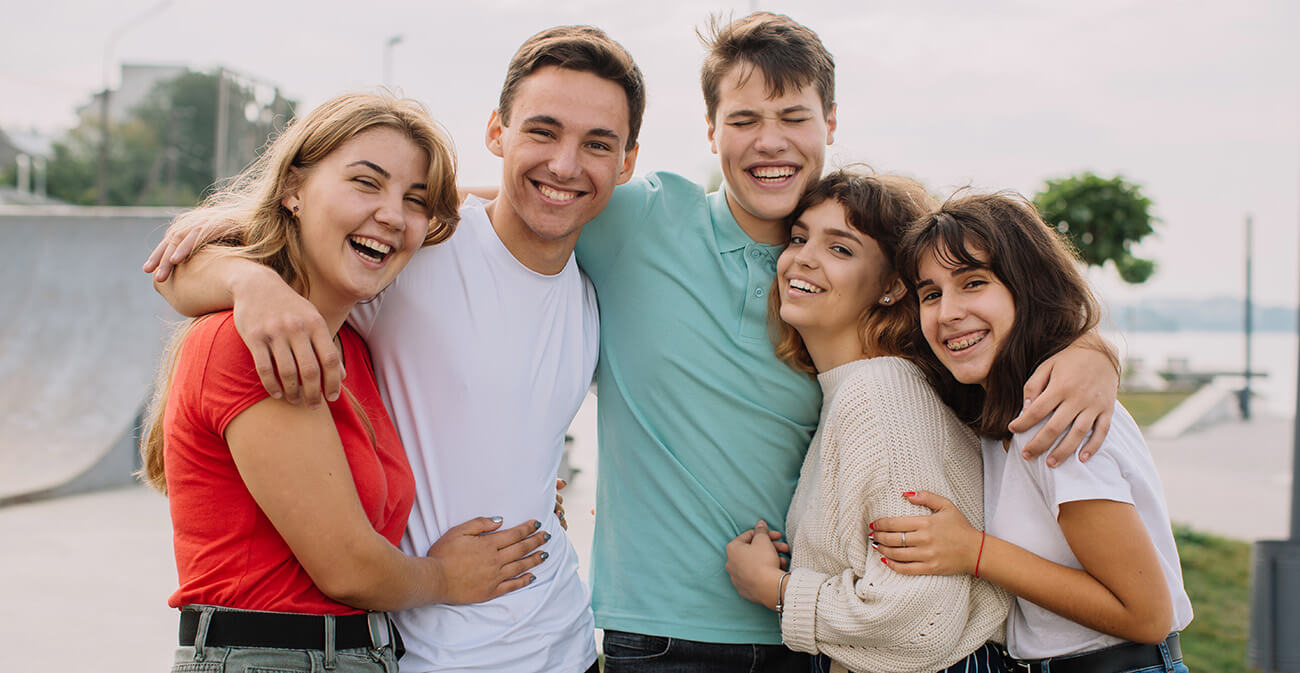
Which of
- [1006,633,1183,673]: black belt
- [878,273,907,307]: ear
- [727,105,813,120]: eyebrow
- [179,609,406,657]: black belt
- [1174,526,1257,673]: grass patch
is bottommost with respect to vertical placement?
[1174,526,1257,673]: grass patch

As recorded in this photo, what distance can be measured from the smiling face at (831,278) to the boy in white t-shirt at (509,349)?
0.60m

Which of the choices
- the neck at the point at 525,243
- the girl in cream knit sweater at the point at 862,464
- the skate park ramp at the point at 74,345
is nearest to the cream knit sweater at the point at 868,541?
the girl in cream knit sweater at the point at 862,464

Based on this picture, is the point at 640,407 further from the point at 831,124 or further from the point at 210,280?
the point at 210,280

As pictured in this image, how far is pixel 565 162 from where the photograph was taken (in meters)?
2.46

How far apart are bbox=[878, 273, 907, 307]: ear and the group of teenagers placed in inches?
0.8

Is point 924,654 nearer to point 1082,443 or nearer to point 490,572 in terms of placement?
point 1082,443

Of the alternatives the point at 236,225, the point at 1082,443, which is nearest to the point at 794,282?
the point at 1082,443

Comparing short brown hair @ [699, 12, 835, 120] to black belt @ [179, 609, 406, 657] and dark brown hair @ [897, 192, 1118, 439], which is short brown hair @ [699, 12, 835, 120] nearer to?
dark brown hair @ [897, 192, 1118, 439]

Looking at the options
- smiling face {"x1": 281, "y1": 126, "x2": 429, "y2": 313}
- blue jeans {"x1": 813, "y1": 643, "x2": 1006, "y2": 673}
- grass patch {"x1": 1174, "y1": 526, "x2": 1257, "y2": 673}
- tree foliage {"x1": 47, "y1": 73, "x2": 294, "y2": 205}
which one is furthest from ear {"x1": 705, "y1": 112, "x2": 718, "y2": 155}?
tree foliage {"x1": 47, "y1": 73, "x2": 294, "y2": 205}

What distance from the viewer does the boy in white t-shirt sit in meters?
2.20

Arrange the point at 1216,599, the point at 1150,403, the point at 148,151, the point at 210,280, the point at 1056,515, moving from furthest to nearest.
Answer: the point at 148,151, the point at 1150,403, the point at 1216,599, the point at 1056,515, the point at 210,280

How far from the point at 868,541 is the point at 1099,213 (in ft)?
36.9

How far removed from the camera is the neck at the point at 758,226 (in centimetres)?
285

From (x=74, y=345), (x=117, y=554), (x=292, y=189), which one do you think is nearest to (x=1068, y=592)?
(x=292, y=189)
